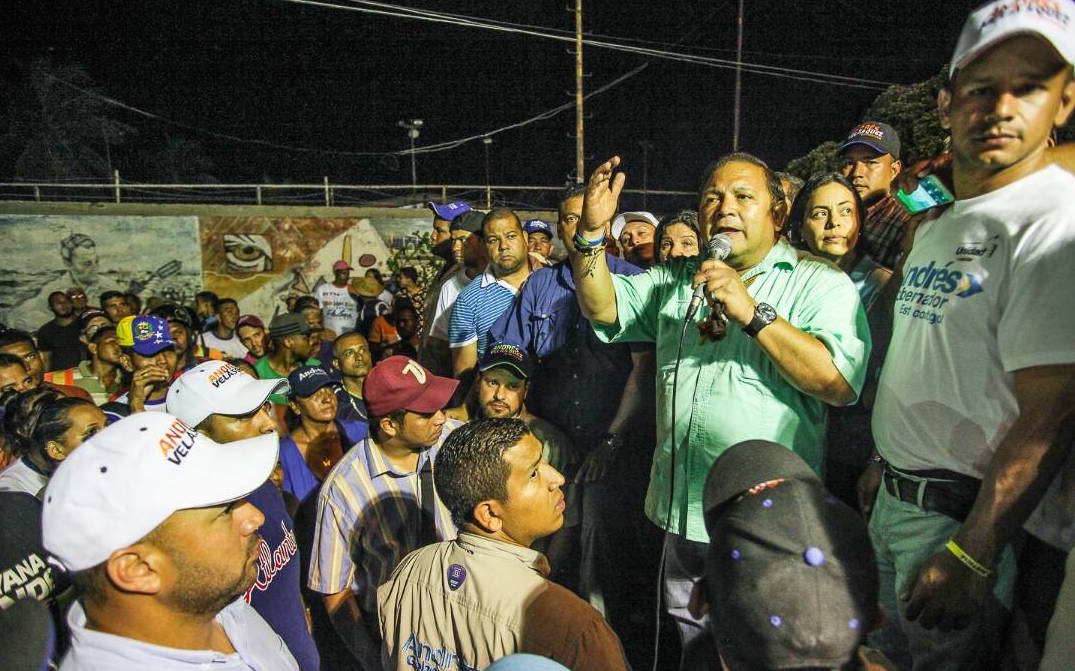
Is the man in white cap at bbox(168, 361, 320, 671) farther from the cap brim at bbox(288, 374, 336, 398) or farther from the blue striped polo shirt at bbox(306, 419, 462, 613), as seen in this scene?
the cap brim at bbox(288, 374, 336, 398)

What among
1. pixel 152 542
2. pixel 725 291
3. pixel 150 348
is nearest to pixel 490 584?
pixel 152 542

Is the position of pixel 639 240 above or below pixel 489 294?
above

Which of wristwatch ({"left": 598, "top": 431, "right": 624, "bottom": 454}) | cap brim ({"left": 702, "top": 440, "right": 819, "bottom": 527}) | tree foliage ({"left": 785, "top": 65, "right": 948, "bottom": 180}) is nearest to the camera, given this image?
cap brim ({"left": 702, "top": 440, "right": 819, "bottom": 527})

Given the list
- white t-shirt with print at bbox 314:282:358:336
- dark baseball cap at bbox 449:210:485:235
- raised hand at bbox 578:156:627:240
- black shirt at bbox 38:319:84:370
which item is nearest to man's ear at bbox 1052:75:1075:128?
raised hand at bbox 578:156:627:240

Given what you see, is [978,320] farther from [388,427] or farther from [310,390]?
[310,390]

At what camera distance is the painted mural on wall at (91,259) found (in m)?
16.1

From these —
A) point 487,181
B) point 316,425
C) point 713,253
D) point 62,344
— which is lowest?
point 62,344

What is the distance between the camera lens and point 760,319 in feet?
6.86

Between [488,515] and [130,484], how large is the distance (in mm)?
1013

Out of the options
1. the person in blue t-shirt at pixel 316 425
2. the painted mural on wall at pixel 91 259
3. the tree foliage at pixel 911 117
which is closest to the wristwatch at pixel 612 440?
the person in blue t-shirt at pixel 316 425

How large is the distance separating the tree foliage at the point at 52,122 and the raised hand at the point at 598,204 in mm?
40988

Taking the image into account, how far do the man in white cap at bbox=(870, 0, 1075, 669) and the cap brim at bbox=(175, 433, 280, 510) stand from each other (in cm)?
175

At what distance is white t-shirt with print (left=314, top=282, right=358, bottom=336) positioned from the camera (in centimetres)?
977

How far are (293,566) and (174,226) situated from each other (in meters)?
17.3
